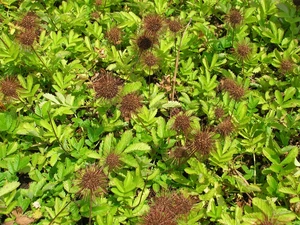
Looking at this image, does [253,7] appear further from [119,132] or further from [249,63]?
[119,132]

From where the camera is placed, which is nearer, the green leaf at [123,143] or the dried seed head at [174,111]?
the green leaf at [123,143]

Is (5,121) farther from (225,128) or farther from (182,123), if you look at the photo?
(225,128)

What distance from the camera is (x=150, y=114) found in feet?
10.5

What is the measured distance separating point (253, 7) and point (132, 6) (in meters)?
1.23

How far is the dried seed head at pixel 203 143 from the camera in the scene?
2814 millimetres

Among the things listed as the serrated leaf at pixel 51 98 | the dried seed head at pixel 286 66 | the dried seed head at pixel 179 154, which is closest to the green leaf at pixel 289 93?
the dried seed head at pixel 286 66

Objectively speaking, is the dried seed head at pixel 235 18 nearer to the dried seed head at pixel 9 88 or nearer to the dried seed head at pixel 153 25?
the dried seed head at pixel 153 25

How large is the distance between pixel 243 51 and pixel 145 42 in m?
0.84

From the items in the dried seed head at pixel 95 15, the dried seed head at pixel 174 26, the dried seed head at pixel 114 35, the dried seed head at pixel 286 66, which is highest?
the dried seed head at pixel 174 26

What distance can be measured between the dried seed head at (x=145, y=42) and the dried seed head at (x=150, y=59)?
0.20 ft

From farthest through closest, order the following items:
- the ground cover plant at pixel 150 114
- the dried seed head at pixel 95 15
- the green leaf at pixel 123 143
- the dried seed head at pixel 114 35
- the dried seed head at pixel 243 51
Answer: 1. the dried seed head at pixel 95 15
2. the dried seed head at pixel 114 35
3. the dried seed head at pixel 243 51
4. the green leaf at pixel 123 143
5. the ground cover plant at pixel 150 114

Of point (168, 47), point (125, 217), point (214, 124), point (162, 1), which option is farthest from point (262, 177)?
point (162, 1)

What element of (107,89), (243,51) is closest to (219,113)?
(243,51)

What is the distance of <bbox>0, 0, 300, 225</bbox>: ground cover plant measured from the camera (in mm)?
2785
